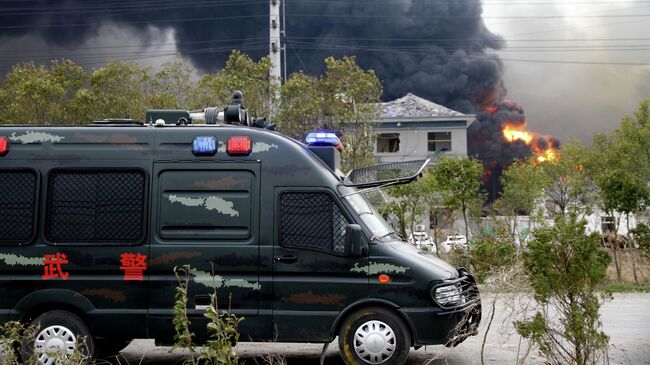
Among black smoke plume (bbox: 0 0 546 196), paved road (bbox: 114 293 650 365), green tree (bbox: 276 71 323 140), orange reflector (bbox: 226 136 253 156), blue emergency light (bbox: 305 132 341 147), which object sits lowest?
paved road (bbox: 114 293 650 365)

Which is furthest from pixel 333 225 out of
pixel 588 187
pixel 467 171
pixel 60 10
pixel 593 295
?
pixel 60 10

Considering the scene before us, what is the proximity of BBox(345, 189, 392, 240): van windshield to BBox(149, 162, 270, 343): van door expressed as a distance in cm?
107

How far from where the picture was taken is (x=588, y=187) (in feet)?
133

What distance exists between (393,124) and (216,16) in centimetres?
3496

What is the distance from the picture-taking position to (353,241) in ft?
26.9

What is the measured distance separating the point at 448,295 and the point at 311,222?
163 cm

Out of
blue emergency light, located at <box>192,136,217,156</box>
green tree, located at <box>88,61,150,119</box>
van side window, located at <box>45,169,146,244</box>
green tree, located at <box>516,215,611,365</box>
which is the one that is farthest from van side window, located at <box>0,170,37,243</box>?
green tree, located at <box>88,61,150,119</box>

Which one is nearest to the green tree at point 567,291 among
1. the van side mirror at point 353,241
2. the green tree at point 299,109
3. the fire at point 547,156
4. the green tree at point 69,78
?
the van side mirror at point 353,241

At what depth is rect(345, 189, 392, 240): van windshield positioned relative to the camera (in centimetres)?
858

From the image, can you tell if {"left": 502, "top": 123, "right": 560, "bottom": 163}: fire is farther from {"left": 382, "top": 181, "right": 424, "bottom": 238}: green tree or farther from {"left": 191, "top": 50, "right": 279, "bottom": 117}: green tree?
{"left": 382, "top": 181, "right": 424, "bottom": 238}: green tree

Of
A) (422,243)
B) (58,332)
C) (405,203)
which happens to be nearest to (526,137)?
(422,243)

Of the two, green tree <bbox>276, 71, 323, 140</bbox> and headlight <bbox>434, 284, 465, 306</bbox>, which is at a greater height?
green tree <bbox>276, 71, 323, 140</bbox>

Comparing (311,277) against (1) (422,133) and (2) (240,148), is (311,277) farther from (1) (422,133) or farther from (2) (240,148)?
(1) (422,133)

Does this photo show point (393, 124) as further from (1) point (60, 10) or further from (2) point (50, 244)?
(2) point (50, 244)
